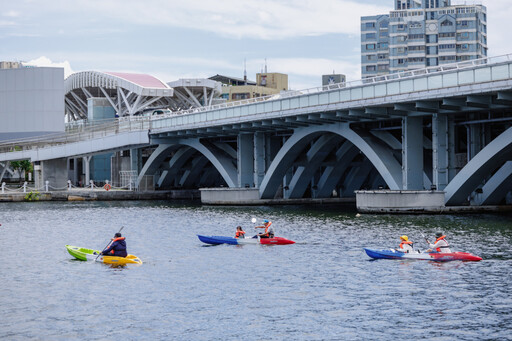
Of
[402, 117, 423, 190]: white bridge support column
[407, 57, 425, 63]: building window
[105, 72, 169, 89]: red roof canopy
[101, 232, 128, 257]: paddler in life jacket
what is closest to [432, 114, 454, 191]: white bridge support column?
[402, 117, 423, 190]: white bridge support column

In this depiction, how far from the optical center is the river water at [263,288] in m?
25.5

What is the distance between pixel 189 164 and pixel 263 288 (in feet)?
272

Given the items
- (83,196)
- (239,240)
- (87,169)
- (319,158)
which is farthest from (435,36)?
(239,240)

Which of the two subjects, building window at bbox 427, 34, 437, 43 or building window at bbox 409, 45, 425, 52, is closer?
building window at bbox 427, 34, 437, 43

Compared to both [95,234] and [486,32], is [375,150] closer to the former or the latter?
[95,234]

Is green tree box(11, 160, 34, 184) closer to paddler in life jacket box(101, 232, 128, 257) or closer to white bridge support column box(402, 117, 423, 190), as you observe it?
white bridge support column box(402, 117, 423, 190)

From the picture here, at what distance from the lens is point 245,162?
90.8 metres

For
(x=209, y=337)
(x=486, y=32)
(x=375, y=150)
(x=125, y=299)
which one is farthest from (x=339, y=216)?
(x=486, y=32)

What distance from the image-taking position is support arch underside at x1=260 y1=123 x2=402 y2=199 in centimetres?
6756

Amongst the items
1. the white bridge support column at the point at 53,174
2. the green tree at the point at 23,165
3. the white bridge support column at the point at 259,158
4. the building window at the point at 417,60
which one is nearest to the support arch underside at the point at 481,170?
the white bridge support column at the point at 259,158

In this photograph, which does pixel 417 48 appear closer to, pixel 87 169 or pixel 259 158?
pixel 87 169

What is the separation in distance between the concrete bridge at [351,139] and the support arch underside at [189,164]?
0.19 m

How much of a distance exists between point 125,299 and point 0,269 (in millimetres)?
11137

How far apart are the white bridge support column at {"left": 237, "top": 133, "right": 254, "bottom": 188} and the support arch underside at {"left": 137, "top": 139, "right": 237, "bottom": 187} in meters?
1.67
